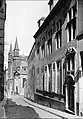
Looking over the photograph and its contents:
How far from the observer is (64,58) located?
18094 millimetres

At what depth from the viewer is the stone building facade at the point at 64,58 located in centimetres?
1508

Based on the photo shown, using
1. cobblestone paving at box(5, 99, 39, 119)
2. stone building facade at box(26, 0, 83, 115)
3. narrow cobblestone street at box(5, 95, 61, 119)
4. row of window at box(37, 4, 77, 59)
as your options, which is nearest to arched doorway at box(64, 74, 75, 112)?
stone building facade at box(26, 0, 83, 115)

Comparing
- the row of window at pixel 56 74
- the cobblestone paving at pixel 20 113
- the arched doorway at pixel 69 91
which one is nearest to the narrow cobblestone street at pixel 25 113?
the cobblestone paving at pixel 20 113

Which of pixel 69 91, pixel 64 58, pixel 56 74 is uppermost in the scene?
pixel 64 58

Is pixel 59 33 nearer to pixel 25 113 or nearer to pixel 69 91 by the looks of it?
pixel 69 91

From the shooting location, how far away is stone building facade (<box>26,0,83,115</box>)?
594 inches

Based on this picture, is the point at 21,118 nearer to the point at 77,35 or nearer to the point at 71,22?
the point at 77,35

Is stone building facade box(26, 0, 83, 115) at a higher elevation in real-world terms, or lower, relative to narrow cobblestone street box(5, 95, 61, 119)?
higher

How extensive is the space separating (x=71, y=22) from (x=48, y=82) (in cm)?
937

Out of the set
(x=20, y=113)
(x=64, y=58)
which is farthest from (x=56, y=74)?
(x=20, y=113)

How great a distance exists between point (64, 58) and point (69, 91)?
2.83 m

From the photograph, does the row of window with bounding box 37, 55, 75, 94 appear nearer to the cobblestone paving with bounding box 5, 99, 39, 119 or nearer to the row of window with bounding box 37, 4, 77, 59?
the row of window with bounding box 37, 4, 77, 59

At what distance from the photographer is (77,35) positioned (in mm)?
15297

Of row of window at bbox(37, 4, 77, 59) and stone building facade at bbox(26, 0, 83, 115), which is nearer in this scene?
stone building facade at bbox(26, 0, 83, 115)
